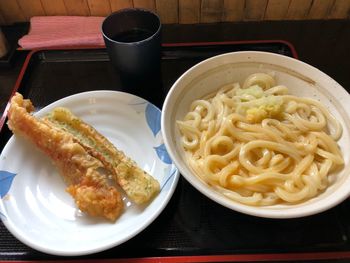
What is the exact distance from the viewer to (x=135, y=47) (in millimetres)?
1171

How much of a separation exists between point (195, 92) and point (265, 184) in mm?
424

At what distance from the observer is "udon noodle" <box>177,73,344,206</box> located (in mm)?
953

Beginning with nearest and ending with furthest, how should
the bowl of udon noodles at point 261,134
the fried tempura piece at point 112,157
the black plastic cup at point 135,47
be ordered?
the bowl of udon noodles at point 261,134
the fried tempura piece at point 112,157
the black plastic cup at point 135,47

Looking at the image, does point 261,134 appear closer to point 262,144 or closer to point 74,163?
point 262,144

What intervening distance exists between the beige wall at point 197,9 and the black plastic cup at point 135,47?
45 cm

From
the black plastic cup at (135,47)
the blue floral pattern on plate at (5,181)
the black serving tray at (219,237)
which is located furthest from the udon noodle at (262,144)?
the blue floral pattern on plate at (5,181)

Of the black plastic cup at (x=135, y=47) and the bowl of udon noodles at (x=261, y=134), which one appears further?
the black plastic cup at (x=135, y=47)

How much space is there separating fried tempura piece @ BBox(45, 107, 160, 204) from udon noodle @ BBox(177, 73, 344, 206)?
17 centimetres

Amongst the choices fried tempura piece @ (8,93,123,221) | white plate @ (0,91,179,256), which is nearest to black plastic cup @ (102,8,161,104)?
white plate @ (0,91,179,256)

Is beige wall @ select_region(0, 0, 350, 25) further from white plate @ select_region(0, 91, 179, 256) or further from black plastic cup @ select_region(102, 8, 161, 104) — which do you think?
white plate @ select_region(0, 91, 179, 256)

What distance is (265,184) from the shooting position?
37.9 inches

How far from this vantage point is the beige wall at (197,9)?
Answer: 1702 mm

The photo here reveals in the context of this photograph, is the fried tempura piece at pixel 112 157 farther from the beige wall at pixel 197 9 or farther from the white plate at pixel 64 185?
the beige wall at pixel 197 9

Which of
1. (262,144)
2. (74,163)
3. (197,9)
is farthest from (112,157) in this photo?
(197,9)
